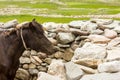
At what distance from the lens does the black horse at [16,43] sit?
35.7 feet

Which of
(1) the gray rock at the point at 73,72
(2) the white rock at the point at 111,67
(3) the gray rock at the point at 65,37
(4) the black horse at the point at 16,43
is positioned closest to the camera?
(2) the white rock at the point at 111,67

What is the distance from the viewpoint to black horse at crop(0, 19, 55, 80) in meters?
10.9

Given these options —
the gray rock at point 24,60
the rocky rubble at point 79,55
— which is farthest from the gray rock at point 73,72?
the gray rock at point 24,60

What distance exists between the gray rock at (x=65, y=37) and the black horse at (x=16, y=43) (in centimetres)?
209

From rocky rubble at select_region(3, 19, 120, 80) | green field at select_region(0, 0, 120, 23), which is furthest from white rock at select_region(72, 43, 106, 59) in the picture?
green field at select_region(0, 0, 120, 23)

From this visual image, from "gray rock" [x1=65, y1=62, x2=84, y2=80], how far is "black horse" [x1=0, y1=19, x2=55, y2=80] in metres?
1.60

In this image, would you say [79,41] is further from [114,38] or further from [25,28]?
[25,28]

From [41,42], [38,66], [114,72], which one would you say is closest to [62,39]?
[38,66]

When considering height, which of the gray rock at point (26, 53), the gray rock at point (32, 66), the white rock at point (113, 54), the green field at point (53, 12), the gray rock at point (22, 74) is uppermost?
the white rock at point (113, 54)

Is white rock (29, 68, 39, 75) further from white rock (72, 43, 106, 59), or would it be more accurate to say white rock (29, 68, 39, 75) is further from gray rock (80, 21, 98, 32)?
white rock (72, 43, 106, 59)

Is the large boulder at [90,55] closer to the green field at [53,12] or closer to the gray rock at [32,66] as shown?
the gray rock at [32,66]

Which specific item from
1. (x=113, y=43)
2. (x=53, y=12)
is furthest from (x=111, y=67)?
(x=53, y=12)

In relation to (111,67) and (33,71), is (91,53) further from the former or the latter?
(33,71)

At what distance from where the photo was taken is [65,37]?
526 inches
